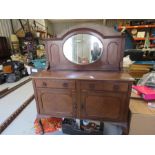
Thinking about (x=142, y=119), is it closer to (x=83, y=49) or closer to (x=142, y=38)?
(x=83, y=49)

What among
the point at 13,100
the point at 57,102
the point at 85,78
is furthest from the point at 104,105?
the point at 13,100

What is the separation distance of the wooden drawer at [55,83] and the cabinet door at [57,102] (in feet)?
0.16

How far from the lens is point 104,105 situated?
1.24 meters

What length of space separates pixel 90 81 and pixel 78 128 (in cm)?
74

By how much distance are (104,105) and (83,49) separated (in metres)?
0.79

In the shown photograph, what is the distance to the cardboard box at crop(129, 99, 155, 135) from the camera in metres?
1.23

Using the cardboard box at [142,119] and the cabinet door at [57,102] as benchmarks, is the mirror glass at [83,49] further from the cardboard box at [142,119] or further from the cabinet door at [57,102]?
the cardboard box at [142,119]

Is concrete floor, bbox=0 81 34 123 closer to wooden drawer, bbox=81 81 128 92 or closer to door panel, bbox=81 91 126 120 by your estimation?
door panel, bbox=81 91 126 120

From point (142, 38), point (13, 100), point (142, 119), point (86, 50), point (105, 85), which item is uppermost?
point (142, 38)

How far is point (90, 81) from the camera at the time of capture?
1.18 meters

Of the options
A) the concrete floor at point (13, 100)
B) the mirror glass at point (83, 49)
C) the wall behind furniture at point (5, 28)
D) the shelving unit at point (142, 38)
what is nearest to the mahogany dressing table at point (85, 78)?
the mirror glass at point (83, 49)

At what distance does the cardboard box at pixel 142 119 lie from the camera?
1228 mm

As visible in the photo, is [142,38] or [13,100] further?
[142,38]

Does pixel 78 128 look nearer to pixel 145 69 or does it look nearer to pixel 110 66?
pixel 110 66
